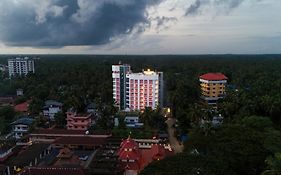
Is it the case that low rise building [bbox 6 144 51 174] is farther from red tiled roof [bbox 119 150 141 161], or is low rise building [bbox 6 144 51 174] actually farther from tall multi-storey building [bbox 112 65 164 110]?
tall multi-storey building [bbox 112 65 164 110]

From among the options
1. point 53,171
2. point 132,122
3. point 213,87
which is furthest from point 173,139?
point 213,87

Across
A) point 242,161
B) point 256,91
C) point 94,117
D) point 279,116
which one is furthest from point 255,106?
point 94,117

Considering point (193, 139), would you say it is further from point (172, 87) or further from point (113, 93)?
point (172, 87)

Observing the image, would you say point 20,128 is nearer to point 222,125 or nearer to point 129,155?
point 129,155

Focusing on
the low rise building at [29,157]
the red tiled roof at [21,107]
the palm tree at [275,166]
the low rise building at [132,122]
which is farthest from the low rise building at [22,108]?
the palm tree at [275,166]

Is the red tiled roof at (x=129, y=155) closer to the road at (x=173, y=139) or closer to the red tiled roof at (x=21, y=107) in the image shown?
the road at (x=173, y=139)

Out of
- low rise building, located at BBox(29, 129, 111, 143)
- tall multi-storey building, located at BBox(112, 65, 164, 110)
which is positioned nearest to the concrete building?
tall multi-storey building, located at BBox(112, 65, 164, 110)
